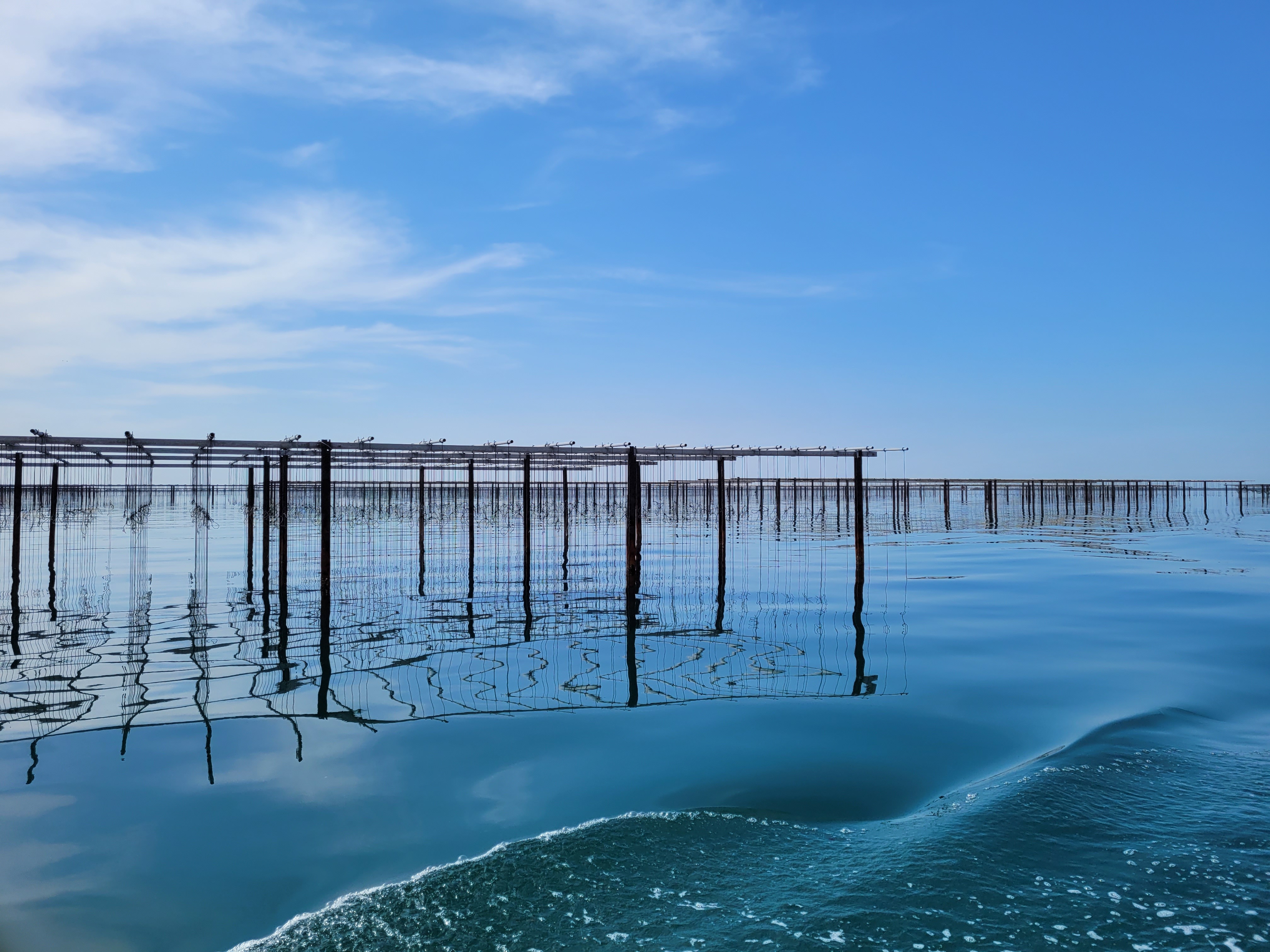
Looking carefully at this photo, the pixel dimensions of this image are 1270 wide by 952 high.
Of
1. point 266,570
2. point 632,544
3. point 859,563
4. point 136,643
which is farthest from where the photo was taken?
point 266,570

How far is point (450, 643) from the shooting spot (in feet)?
41.9

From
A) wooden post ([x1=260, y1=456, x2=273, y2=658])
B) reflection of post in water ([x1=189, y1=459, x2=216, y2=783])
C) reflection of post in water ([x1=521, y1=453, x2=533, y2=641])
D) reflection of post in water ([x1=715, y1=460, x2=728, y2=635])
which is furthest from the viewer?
reflection of post in water ([x1=521, y1=453, x2=533, y2=641])

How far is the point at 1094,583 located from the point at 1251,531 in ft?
83.6

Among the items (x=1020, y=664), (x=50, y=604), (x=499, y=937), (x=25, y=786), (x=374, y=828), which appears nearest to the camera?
(x=499, y=937)

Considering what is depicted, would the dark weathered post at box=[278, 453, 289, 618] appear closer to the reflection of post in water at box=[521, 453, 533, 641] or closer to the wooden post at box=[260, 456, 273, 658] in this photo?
the wooden post at box=[260, 456, 273, 658]

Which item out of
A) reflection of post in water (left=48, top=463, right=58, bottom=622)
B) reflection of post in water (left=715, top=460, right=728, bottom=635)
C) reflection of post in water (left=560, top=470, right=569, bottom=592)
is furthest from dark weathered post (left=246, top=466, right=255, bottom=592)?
reflection of post in water (left=715, top=460, right=728, bottom=635)

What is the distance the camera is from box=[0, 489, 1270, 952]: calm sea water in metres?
5.10

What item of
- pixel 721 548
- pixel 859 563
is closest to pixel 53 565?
pixel 721 548

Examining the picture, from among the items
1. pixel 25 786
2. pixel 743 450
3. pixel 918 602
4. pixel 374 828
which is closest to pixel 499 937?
pixel 374 828

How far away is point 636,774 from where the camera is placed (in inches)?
294

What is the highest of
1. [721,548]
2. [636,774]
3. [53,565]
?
[721,548]

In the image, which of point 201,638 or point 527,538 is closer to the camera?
point 201,638

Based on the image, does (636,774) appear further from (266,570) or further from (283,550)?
(266,570)

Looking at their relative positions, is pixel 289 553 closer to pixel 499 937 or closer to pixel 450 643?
pixel 450 643
